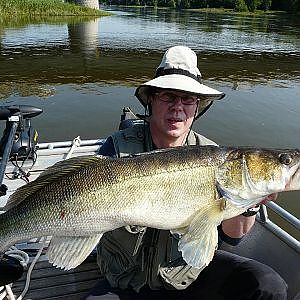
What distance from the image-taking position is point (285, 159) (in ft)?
7.00

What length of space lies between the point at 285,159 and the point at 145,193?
74 centimetres

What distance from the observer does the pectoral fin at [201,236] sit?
7.00ft

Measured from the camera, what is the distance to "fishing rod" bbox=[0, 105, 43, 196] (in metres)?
4.56

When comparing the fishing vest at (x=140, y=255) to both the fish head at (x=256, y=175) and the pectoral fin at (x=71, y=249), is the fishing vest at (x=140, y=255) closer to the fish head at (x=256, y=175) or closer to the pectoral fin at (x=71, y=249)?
the pectoral fin at (x=71, y=249)

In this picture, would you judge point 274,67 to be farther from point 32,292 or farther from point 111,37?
point 32,292

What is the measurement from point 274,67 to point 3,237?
59.8 ft

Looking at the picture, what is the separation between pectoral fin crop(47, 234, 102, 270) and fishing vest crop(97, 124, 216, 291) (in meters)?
0.48

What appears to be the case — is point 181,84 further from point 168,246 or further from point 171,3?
point 171,3

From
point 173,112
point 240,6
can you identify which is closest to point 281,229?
point 173,112

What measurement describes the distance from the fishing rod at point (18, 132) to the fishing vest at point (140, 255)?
6.84 feet

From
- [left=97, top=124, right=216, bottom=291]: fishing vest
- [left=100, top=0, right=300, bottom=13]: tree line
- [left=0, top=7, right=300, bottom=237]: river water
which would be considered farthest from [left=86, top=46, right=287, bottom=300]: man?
[left=100, top=0, right=300, bottom=13]: tree line

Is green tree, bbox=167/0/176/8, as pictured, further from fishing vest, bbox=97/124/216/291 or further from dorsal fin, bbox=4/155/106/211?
dorsal fin, bbox=4/155/106/211

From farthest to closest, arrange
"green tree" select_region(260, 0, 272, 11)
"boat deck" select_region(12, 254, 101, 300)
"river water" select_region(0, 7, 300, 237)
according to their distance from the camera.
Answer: "green tree" select_region(260, 0, 272, 11), "river water" select_region(0, 7, 300, 237), "boat deck" select_region(12, 254, 101, 300)

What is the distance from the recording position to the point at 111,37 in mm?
27500
